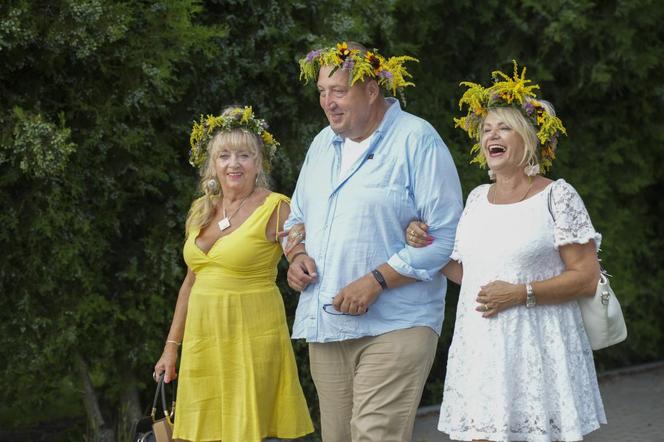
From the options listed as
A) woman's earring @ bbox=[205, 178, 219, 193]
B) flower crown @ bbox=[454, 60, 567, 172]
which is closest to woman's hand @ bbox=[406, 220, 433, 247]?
flower crown @ bbox=[454, 60, 567, 172]

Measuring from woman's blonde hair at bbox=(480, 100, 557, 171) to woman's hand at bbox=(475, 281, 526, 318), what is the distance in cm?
49

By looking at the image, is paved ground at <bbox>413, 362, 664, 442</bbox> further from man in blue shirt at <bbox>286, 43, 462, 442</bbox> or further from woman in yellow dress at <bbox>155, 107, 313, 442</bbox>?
man in blue shirt at <bbox>286, 43, 462, 442</bbox>

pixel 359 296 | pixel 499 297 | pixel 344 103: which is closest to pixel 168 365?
pixel 359 296

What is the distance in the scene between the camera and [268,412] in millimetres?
5191

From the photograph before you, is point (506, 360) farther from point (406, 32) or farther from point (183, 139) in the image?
point (406, 32)

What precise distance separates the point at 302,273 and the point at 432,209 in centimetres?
57

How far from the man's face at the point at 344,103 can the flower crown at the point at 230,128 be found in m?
0.68

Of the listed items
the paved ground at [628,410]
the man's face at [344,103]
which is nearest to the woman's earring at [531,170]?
the man's face at [344,103]

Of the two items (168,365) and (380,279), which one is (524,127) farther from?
(168,365)

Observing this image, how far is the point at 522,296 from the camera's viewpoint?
14.4 feet

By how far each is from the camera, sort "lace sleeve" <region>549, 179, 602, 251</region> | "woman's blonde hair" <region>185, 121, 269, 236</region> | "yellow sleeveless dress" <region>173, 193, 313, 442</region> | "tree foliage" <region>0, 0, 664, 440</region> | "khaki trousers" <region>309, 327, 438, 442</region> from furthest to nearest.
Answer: "tree foliage" <region>0, 0, 664, 440</region>, "woman's blonde hair" <region>185, 121, 269, 236</region>, "yellow sleeveless dress" <region>173, 193, 313, 442</region>, "khaki trousers" <region>309, 327, 438, 442</region>, "lace sleeve" <region>549, 179, 602, 251</region>

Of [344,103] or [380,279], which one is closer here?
[380,279]

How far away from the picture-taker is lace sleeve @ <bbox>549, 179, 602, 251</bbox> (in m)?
4.36

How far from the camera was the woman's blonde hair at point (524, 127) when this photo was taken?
14.7 ft
